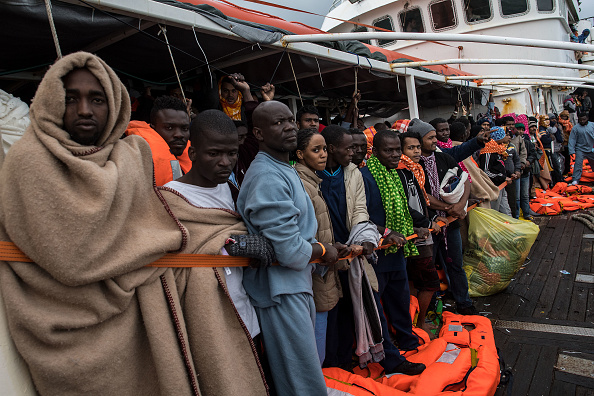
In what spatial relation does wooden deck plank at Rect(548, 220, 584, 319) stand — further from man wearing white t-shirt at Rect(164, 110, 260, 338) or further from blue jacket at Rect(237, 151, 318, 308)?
man wearing white t-shirt at Rect(164, 110, 260, 338)

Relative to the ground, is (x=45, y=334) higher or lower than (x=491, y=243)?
higher

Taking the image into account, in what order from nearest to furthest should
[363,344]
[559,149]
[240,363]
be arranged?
1. [240,363]
2. [363,344]
3. [559,149]

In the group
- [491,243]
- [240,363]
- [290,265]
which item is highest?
[290,265]

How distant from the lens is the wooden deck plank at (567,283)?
4.04 meters

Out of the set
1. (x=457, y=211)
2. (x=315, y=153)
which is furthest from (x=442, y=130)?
(x=315, y=153)

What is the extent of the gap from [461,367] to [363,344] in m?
0.74

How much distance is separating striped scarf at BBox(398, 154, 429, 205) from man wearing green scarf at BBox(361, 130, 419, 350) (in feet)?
1.10

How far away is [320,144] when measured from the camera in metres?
2.56

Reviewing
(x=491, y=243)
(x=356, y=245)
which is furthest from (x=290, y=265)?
(x=491, y=243)

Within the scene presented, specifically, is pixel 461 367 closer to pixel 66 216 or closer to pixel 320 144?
pixel 320 144

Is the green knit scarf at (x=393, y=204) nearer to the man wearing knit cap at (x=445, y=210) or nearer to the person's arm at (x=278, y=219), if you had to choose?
the man wearing knit cap at (x=445, y=210)

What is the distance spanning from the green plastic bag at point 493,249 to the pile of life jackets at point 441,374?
4.00 feet

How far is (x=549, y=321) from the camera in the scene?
3.83 meters

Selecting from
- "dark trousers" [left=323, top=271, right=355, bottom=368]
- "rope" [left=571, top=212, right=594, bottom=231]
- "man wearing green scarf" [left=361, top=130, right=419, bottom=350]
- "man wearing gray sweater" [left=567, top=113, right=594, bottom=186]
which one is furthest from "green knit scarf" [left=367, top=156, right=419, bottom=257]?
"man wearing gray sweater" [left=567, top=113, right=594, bottom=186]
